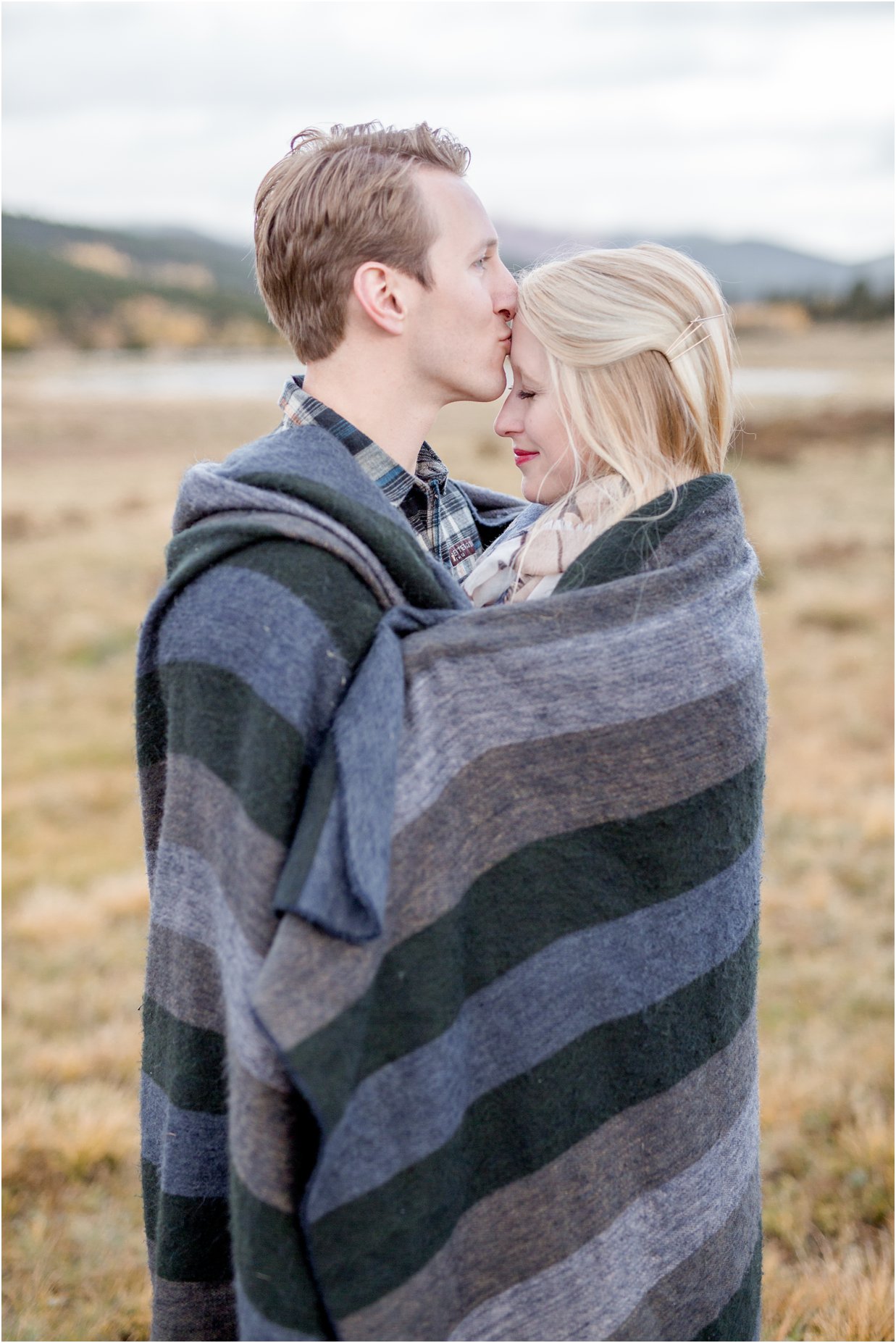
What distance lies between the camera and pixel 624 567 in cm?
188

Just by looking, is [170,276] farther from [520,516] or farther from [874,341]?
[520,516]

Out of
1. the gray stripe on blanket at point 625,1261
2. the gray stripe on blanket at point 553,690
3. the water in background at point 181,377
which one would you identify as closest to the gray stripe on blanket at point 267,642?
the gray stripe on blanket at point 553,690

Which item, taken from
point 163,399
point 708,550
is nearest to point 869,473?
point 708,550

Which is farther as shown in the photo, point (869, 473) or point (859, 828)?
point (869, 473)

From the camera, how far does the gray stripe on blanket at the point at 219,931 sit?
59.8 inches

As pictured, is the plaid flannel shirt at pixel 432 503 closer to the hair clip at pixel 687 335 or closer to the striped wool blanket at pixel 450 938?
the striped wool blanket at pixel 450 938

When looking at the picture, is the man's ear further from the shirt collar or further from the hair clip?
the hair clip

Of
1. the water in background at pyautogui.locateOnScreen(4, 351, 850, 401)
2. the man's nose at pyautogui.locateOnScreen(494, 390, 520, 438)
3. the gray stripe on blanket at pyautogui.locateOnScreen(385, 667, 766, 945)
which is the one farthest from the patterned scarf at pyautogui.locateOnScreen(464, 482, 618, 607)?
the water in background at pyautogui.locateOnScreen(4, 351, 850, 401)

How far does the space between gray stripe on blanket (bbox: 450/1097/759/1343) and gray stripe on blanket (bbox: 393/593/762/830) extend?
2.98ft

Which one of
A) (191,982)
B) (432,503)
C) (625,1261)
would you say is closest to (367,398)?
(432,503)

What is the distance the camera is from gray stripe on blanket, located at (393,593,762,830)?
1.64m

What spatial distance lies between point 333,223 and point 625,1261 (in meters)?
2.06

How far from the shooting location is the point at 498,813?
5.63ft

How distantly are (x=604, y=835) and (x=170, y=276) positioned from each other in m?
109
